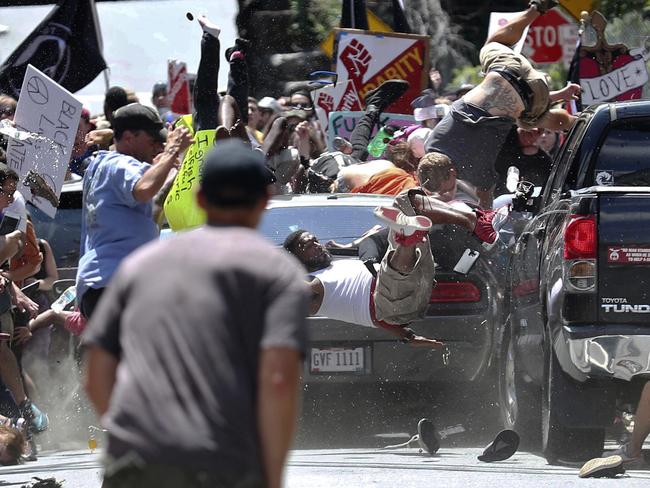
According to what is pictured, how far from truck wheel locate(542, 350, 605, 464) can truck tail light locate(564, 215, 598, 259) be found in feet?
1.93

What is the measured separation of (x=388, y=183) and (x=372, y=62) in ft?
14.0

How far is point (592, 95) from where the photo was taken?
597 inches

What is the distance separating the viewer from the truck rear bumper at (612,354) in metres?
8.16

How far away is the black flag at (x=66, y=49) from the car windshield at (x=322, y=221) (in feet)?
14.8

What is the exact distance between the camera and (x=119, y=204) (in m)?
7.89

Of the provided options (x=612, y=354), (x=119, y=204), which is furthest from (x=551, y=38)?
Answer: (x=119, y=204)

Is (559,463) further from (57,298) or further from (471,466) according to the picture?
(57,298)

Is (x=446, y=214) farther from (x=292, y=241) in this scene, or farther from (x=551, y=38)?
(x=551, y=38)

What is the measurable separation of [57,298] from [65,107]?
1844mm

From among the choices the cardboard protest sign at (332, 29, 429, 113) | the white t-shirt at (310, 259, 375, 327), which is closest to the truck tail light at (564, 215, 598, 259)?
the white t-shirt at (310, 259, 375, 327)

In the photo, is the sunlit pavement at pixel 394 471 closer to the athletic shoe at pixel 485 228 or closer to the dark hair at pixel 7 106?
the athletic shoe at pixel 485 228

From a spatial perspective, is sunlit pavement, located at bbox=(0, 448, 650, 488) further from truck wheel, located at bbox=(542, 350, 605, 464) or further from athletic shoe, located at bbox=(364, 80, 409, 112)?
athletic shoe, located at bbox=(364, 80, 409, 112)

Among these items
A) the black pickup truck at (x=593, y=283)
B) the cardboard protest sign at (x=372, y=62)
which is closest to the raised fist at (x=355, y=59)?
the cardboard protest sign at (x=372, y=62)

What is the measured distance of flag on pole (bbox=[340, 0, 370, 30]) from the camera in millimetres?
17984
